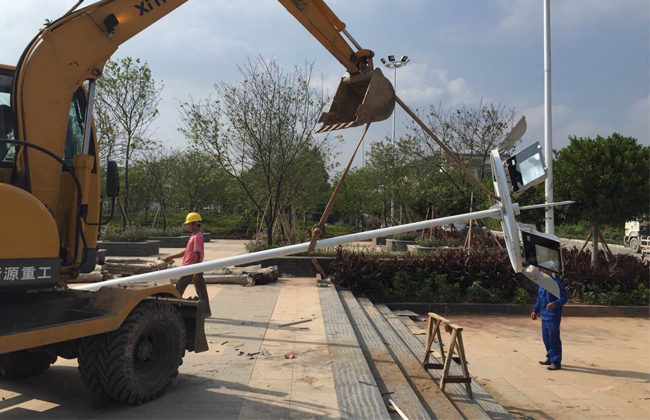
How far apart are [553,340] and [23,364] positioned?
23.7ft

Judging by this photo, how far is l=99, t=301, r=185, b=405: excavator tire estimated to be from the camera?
430cm

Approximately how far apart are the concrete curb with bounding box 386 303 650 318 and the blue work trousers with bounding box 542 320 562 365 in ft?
14.5

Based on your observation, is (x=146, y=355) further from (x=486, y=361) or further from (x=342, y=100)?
(x=486, y=361)

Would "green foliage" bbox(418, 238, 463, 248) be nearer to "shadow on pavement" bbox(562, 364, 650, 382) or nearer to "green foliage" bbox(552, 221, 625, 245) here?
"shadow on pavement" bbox(562, 364, 650, 382)

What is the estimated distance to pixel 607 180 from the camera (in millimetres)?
12906

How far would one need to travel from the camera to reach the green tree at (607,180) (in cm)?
1291

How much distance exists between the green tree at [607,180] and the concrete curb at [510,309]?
2.36 meters

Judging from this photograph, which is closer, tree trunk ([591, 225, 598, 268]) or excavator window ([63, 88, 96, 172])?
excavator window ([63, 88, 96, 172])

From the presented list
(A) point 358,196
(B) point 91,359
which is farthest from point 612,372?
(A) point 358,196

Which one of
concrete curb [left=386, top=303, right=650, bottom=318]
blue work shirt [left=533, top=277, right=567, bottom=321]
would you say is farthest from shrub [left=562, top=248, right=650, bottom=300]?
blue work shirt [left=533, top=277, right=567, bottom=321]

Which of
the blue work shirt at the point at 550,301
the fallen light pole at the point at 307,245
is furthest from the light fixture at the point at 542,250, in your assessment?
the blue work shirt at the point at 550,301

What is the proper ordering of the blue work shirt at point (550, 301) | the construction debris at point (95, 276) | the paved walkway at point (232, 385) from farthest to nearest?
the construction debris at point (95, 276), the blue work shirt at point (550, 301), the paved walkway at point (232, 385)

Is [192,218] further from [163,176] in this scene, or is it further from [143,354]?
[163,176]

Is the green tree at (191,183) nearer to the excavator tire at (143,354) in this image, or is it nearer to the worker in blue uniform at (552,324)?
the worker in blue uniform at (552,324)
